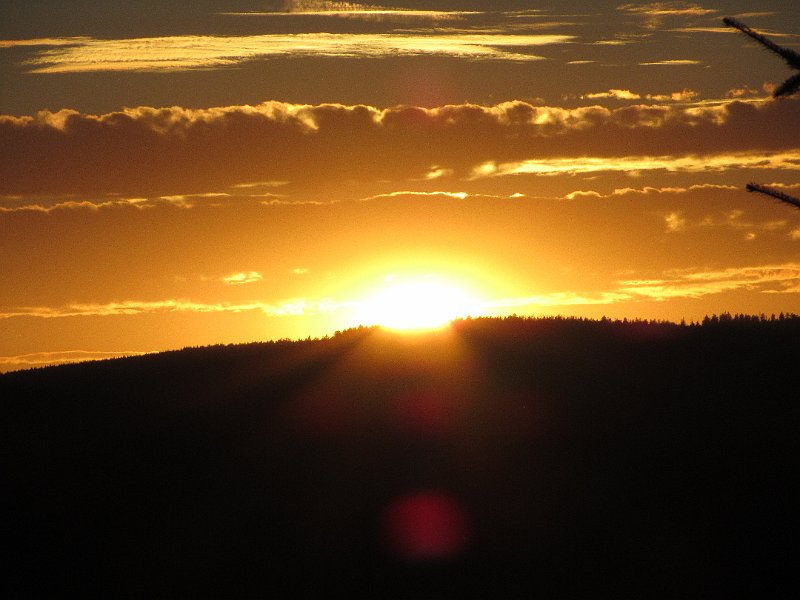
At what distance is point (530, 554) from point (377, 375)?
18434 millimetres

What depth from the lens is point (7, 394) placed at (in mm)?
55062

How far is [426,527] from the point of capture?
118 feet

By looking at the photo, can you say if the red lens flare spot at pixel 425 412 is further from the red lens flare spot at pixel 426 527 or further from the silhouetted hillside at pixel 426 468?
the red lens flare spot at pixel 426 527

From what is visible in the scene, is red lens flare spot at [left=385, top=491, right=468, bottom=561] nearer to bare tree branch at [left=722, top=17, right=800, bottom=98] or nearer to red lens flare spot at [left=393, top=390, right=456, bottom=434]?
red lens flare spot at [left=393, top=390, right=456, bottom=434]

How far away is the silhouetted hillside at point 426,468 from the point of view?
34281 mm

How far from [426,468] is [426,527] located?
5.39m

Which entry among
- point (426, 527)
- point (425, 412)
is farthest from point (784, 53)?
point (425, 412)

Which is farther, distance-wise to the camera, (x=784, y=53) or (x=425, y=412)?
(x=425, y=412)

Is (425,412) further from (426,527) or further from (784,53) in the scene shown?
(784,53)

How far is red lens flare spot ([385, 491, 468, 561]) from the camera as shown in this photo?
35156 mm

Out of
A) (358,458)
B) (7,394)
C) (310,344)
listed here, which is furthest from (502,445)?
(7,394)

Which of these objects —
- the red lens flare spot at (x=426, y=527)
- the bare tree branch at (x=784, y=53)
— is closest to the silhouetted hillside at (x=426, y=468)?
the red lens flare spot at (x=426, y=527)

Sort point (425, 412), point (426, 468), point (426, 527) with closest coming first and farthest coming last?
point (426, 527)
point (426, 468)
point (425, 412)

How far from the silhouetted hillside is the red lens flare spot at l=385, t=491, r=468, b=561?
0.26ft
